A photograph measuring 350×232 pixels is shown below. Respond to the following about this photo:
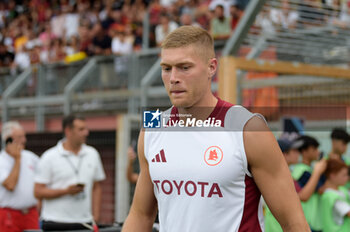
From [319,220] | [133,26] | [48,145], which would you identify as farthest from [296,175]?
[133,26]

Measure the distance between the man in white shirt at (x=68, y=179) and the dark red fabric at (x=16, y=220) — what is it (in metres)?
0.40

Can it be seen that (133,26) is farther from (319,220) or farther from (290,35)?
(319,220)

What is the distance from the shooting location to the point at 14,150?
7.32m

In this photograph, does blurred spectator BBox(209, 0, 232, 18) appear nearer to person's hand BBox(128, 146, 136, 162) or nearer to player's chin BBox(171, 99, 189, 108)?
person's hand BBox(128, 146, 136, 162)

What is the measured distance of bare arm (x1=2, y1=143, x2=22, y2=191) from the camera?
Answer: 709 cm

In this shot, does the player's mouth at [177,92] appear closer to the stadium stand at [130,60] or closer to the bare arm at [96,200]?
the stadium stand at [130,60]

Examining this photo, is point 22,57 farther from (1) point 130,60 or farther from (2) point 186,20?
(1) point 130,60

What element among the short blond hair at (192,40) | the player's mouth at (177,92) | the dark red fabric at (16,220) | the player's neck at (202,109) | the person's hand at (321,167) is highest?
the short blond hair at (192,40)

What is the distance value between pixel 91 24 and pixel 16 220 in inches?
369

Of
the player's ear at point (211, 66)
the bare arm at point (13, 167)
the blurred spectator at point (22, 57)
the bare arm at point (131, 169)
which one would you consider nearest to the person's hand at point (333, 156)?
the bare arm at point (131, 169)

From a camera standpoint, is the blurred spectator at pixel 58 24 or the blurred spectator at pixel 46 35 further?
the blurred spectator at pixel 58 24

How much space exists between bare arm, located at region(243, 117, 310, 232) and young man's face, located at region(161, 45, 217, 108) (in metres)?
0.26

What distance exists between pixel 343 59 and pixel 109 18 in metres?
7.55

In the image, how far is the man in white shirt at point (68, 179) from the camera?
661 cm
